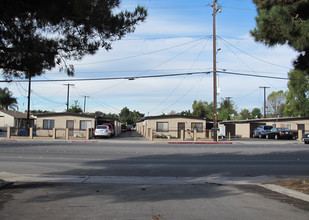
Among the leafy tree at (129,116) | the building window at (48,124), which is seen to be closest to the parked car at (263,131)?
the building window at (48,124)

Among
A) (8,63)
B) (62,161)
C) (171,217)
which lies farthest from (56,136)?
(171,217)

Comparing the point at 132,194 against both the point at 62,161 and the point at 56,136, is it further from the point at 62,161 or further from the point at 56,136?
the point at 56,136

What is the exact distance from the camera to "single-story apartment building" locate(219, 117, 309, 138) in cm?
4416

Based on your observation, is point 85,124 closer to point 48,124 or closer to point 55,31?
point 48,124

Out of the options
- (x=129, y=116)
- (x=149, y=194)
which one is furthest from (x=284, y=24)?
(x=129, y=116)

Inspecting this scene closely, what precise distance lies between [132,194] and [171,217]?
234cm

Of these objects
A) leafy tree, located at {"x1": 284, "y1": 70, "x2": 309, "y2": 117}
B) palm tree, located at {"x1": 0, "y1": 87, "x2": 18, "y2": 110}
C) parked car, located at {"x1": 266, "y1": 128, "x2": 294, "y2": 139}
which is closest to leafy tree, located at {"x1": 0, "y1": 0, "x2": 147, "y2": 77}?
parked car, located at {"x1": 266, "y1": 128, "x2": 294, "y2": 139}

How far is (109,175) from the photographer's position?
11.7 metres

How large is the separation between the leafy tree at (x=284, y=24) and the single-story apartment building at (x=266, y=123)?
30.7 meters

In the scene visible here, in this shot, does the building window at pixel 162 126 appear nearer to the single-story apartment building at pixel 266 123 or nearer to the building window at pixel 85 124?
the single-story apartment building at pixel 266 123

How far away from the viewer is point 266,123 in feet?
163

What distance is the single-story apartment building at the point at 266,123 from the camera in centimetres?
4416

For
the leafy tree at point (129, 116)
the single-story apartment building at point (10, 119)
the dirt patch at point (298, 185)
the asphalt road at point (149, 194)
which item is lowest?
the asphalt road at point (149, 194)

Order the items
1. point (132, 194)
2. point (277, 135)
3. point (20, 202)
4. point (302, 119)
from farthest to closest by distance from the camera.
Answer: point (302, 119), point (277, 135), point (132, 194), point (20, 202)
